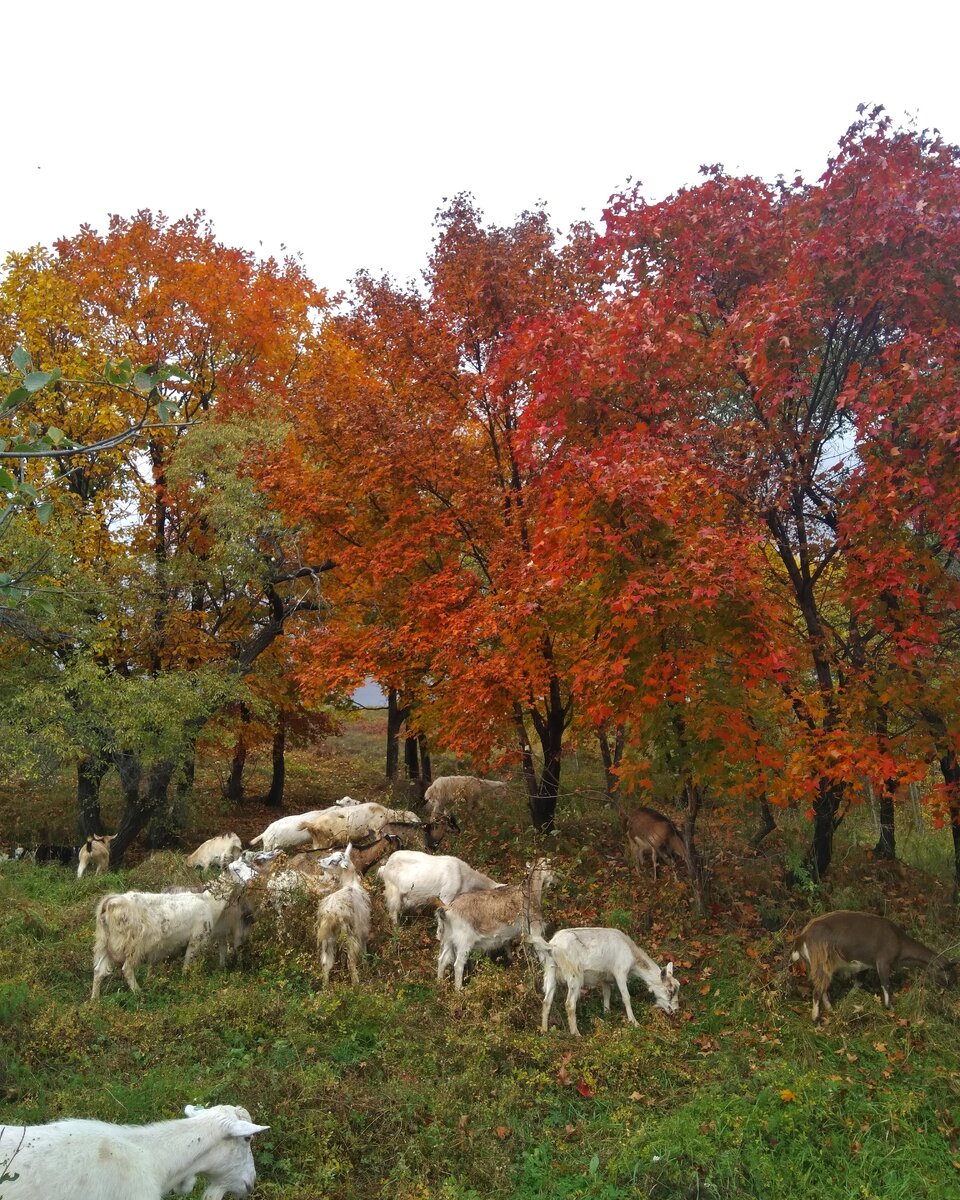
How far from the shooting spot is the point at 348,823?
1550 cm

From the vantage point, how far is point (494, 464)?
15.6 m

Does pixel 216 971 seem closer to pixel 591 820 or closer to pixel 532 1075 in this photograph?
pixel 532 1075

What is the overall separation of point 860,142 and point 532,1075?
36.3 ft

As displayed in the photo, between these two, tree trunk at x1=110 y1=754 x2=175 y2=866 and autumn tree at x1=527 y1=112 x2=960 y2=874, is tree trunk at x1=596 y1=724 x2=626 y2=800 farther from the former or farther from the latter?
tree trunk at x1=110 y1=754 x2=175 y2=866

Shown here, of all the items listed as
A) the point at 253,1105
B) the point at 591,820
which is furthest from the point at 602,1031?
the point at 591,820

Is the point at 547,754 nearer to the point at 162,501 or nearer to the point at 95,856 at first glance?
the point at 95,856

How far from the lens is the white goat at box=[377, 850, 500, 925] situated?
1134cm

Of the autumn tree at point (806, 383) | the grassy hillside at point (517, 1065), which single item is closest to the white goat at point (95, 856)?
the grassy hillside at point (517, 1065)

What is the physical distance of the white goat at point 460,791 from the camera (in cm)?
1750

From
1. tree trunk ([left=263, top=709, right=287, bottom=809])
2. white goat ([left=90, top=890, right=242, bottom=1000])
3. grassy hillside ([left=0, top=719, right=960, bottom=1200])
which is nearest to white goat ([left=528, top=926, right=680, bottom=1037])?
grassy hillside ([left=0, top=719, right=960, bottom=1200])

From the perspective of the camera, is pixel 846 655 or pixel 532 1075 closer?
pixel 532 1075

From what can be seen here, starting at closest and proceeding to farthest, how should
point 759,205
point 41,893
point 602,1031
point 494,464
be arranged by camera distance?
point 602,1031 < point 759,205 < point 41,893 < point 494,464

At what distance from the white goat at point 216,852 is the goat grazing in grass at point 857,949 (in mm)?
8663

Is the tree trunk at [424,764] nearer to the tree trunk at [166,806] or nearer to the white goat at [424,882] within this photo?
the tree trunk at [166,806]
